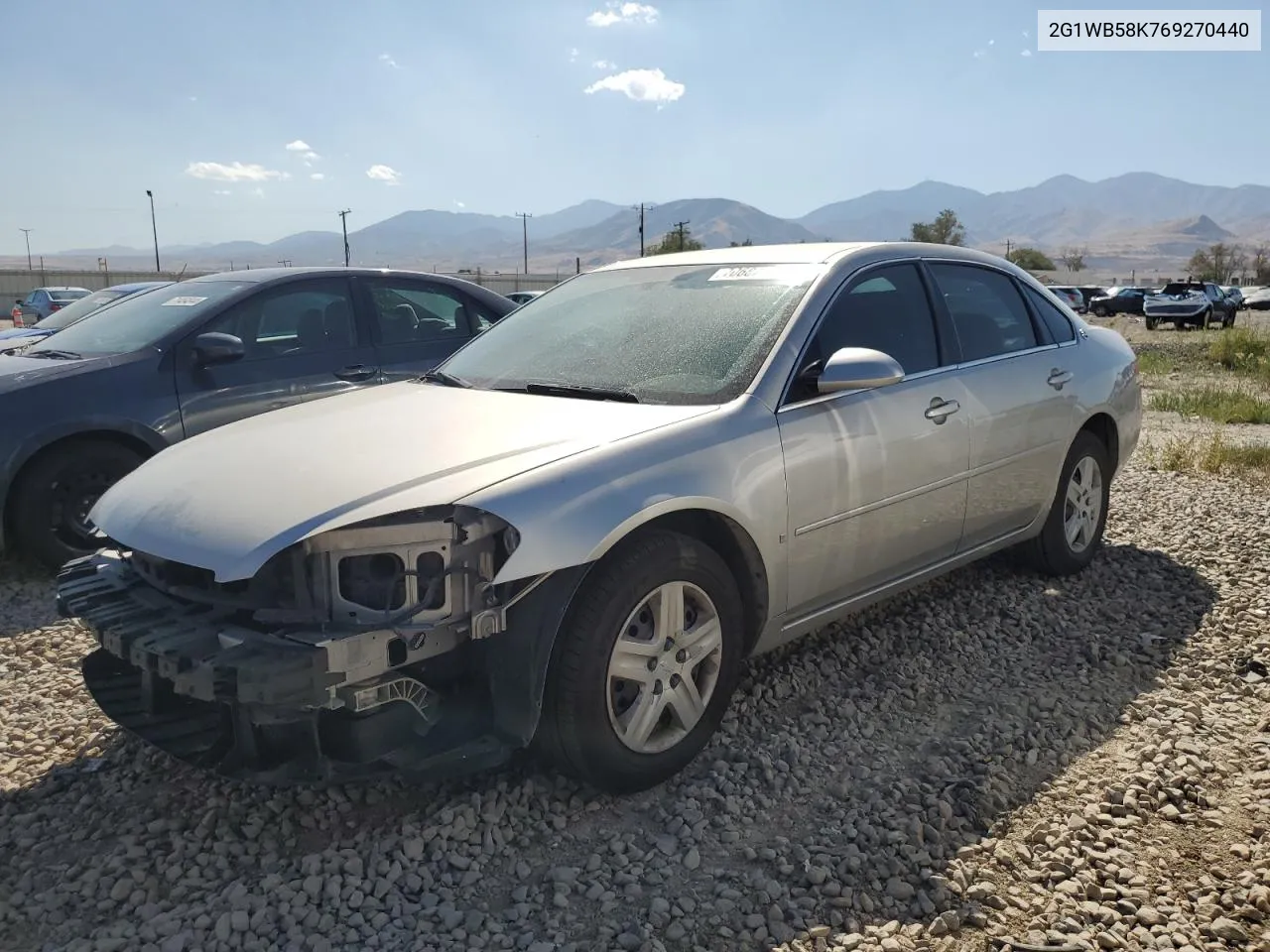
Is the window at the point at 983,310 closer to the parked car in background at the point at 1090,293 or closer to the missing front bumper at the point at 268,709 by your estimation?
the missing front bumper at the point at 268,709

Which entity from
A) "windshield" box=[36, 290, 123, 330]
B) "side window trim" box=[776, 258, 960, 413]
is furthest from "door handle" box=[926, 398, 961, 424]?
"windshield" box=[36, 290, 123, 330]

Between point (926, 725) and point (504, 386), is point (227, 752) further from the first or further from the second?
point (926, 725)

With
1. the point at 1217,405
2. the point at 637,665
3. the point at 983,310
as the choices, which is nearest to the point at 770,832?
A: the point at 637,665

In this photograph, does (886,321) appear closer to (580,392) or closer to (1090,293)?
(580,392)

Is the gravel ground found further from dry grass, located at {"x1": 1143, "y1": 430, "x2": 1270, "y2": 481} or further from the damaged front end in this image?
dry grass, located at {"x1": 1143, "y1": 430, "x2": 1270, "y2": 481}

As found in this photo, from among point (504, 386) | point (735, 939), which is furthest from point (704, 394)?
point (735, 939)

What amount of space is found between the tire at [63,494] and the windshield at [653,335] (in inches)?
92.2

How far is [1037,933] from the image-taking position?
96.0 inches

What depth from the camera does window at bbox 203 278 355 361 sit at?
A: 19.0ft

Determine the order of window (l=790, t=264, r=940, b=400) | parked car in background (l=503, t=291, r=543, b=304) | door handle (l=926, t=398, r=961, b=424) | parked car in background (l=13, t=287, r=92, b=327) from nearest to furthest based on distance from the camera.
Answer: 1. window (l=790, t=264, r=940, b=400)
2. door handle (l=926, t=398, r=961, b=424)
3. parked car in background (l=503, t=291, r=543, b=304)
4. parked car in background (l=13, t=287, r=92, b=327)

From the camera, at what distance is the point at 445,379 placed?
3941 millimetres

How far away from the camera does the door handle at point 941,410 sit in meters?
3.89

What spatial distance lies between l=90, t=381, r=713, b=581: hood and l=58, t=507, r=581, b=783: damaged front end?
10 cm

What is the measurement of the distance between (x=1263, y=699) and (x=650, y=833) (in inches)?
99.7
